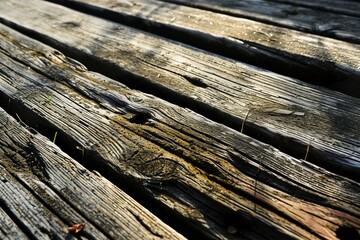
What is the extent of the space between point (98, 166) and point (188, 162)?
1.28 feet

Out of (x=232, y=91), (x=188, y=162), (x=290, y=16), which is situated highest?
A: (x=290, y=16)

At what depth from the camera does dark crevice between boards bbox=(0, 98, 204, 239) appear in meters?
1.26

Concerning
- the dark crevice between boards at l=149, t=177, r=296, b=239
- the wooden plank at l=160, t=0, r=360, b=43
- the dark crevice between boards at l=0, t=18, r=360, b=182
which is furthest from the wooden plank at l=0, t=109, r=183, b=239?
the wooden plank at l=160, t=0, r=360, b=43

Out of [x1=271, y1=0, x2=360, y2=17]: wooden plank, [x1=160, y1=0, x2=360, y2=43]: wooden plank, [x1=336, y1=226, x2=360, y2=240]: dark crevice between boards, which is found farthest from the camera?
[x1=271, y1=0, x2=360, y2=17]: wooden plank

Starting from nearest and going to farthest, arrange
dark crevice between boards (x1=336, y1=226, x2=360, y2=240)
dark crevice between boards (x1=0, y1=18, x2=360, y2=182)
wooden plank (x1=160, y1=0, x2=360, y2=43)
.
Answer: dark crevice between boards (x1=336, y1=226, x2=360, y2=240), dark crevice between boards (x1=0, y1=18, x2=360, y2=182), wooden plank (x1=160, y1=0, x2=360, y2=43)

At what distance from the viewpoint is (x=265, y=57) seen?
2078mm

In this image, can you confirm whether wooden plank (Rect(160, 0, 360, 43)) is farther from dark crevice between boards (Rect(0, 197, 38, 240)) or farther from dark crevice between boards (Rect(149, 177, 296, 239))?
dark crevice between boards (Rect(0, 197, 38, 240))

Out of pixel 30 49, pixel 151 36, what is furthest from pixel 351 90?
pixel 30 49

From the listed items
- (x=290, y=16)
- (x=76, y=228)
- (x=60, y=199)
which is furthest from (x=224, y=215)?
(x=290, y=16)

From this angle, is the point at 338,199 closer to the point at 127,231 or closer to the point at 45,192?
the point at 127,231

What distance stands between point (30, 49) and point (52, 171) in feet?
4.17

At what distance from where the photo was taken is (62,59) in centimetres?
230

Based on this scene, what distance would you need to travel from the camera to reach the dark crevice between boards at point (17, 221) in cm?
126

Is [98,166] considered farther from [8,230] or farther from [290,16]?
[290,16]
